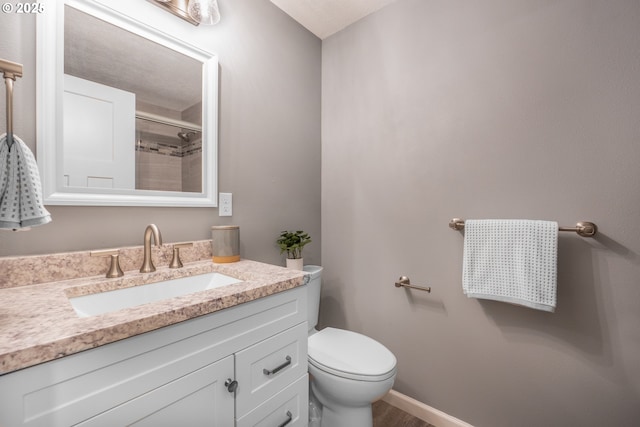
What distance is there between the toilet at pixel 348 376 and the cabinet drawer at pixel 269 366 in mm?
224

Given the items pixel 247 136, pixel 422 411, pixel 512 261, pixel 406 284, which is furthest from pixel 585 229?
pixel 247 136

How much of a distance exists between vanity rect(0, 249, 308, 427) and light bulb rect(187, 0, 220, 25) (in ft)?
3.65

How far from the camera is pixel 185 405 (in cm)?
68

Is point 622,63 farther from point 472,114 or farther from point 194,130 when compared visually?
point 194,130

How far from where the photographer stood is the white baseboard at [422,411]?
1.38 m

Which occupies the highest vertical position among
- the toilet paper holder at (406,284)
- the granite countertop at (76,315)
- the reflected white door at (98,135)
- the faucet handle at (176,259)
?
the reflected white door at (98,135)

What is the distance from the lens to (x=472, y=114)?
131 cm

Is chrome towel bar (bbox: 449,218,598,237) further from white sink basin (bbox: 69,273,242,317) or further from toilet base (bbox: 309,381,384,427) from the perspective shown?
white sink basin (bbox: 69,273,242,317)

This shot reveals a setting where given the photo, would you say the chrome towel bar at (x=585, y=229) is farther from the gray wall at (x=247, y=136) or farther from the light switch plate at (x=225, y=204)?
the light switch plate at (x=225, y=204)

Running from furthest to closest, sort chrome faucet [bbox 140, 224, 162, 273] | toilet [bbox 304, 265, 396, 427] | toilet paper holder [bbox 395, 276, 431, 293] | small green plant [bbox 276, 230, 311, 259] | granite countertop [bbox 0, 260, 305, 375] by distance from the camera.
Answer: small green plant [bbox 276, 230, 311, 259]
toilet paper holder [bbox 395, 276, 431, 293]
toilet [bbox 304, 265, 396, 427]
chrome faucet [bbox 140, 224, 162, 273]
granite countertop [bbox 0, 260, 305, 375]

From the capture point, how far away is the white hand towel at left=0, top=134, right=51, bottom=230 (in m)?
0.61

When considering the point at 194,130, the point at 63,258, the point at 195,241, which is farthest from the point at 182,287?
the point at 194,130

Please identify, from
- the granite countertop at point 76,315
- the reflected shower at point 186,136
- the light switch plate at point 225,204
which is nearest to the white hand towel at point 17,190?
the granite countertop at point 76,315

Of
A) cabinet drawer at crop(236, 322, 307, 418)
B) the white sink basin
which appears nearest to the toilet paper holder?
cabinet drawer at crop(236, 322, 307, 418)
